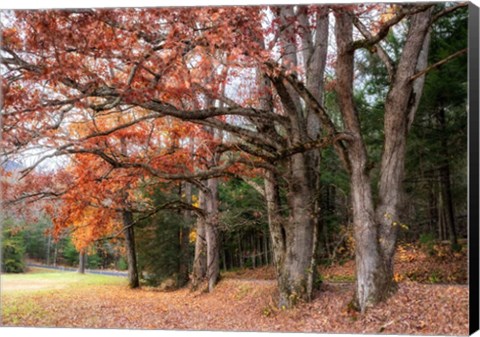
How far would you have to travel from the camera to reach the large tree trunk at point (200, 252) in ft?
29.2

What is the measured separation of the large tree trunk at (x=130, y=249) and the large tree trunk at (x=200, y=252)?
4.54 feet

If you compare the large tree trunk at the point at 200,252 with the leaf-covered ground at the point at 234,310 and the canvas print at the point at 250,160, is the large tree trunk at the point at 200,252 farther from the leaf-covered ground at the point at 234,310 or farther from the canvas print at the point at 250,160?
the leaf-covered ground at the point at 234,310

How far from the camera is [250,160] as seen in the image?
670cm

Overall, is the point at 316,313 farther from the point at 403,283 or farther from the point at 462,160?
the point at 462,160

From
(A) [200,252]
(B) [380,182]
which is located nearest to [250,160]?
(B) [380,182]

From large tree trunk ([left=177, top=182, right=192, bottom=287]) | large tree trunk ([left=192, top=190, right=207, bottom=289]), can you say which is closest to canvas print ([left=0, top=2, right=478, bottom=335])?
large tree trunk ([left=177, top=182, right=192, bottom=287])

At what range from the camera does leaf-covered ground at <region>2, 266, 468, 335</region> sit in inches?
215

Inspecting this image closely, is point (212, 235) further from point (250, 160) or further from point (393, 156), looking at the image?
point (393, 156)

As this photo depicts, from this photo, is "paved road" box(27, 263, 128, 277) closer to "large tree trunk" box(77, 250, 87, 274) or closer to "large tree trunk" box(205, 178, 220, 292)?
"large tree trunk" box(77, 250, 87, 274)

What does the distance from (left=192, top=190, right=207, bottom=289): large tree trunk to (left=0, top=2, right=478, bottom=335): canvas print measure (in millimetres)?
553

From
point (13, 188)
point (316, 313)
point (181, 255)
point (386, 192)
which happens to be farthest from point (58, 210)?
point (386, 192)

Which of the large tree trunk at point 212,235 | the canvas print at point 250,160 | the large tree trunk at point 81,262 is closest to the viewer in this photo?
the canvas print at point 250,160

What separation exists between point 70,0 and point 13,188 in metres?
2.41

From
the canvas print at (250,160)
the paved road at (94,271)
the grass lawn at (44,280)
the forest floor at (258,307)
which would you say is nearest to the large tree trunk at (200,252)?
the canvas print at (250,160)
